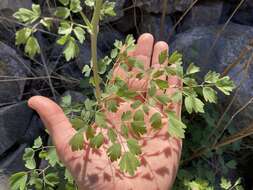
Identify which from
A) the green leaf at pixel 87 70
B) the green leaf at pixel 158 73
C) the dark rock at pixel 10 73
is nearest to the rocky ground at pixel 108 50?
the dark rock at pixel 10 73

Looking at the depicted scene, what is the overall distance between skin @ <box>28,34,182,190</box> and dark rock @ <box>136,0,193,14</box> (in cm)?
66

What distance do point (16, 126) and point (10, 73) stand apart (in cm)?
28

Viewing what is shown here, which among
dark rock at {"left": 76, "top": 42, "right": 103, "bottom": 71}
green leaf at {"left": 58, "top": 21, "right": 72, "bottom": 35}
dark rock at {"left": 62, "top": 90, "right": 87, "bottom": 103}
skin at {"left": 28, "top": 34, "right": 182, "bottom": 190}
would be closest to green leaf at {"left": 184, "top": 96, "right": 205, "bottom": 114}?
skin at {"left": 28, "top": 34, "right": 182, "bottom": 190}

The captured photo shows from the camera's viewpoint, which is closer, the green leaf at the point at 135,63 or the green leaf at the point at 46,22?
the green leaf at the point at 46,22

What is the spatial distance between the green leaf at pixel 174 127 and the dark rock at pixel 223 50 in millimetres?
686

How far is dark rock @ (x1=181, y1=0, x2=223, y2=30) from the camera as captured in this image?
95.6 inches

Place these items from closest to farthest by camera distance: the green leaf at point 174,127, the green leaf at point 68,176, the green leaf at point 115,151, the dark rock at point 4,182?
the green leaf at point 115,151
the green leaf at point 174,127
the green leaf at point 68,176
the dark rock at point 4,182

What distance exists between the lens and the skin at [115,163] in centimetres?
143

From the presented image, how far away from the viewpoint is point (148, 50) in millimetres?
1749

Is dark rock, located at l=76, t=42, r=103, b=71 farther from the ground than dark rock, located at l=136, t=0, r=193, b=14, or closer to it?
closer to it

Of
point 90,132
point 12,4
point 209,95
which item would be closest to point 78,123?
point 90,132

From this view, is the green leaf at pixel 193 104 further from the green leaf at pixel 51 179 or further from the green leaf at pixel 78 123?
the green leaf at pixel 51 179

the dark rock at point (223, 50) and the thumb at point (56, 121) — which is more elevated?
the thumb at point (56, 121)

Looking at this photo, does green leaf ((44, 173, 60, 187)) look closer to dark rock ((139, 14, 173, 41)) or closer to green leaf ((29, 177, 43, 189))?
green leaf ((29, 177, 43, 189))
